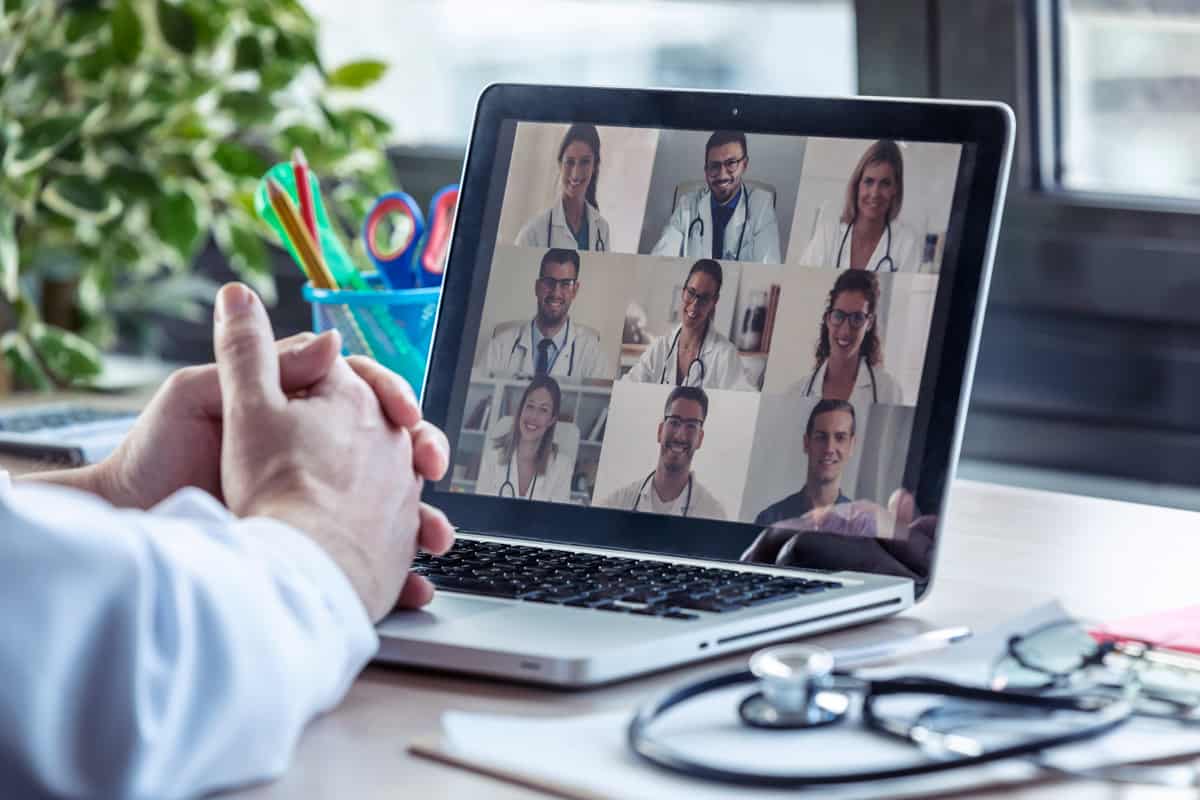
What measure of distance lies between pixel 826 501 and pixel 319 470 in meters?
0.27

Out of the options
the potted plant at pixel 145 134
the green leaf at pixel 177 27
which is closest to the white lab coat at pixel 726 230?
the potted plant at pixel 145 134

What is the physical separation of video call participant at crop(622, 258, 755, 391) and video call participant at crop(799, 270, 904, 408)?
0.13 ft

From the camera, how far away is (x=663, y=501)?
83 cm

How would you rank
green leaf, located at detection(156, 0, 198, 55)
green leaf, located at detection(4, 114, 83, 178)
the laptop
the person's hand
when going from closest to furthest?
the person's hand, the laptop, green leaf, located at detection(4, 114, 83, 178), green leaf, located at detection(156, 0, 198, 55)

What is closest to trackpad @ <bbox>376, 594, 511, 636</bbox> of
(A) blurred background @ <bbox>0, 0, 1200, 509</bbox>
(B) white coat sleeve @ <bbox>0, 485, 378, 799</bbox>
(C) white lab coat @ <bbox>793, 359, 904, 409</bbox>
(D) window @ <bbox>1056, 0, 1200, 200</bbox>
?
(B) white coat sleeve @ <bbox>0, 485, 378, 799</bbox>

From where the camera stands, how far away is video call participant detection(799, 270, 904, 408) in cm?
82

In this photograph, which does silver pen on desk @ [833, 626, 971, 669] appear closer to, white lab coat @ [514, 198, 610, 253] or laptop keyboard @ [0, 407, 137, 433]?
white lab coat @ [514, 198, 610, 253]

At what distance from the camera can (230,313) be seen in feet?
2.41

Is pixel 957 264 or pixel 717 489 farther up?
pixel 957 264

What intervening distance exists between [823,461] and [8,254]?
2.90 feet

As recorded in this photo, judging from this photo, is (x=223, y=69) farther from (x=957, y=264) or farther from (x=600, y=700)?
(x=600, y=700)

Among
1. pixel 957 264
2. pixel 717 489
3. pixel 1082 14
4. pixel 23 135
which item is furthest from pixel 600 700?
pixel 1082 14

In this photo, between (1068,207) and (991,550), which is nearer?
(991,550)

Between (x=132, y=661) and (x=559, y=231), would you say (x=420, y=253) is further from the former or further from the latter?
(x=132, y=661)
